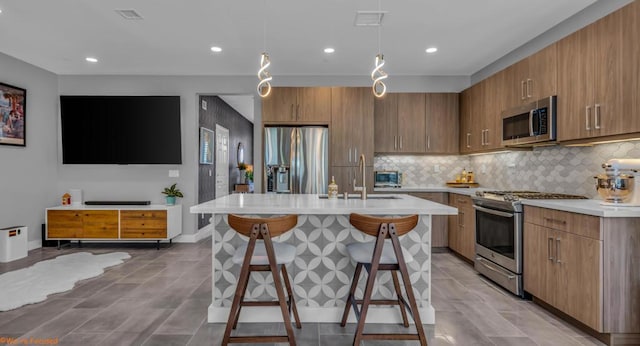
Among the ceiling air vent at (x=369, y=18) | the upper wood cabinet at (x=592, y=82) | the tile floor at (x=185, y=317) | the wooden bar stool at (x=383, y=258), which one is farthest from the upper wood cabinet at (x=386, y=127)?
the wooden bar stool at (x=383, y=258)

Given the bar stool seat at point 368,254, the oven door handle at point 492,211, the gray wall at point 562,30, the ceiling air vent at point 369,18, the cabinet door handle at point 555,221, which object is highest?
the ceiling air vent at point 369,18

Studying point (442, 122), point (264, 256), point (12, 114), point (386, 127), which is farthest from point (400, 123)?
point (12, 114)

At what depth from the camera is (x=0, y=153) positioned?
14.2 feet

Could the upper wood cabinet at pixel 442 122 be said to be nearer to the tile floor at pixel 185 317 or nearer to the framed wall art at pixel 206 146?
the tile floor at pixel 185 317

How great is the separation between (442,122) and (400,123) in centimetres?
64

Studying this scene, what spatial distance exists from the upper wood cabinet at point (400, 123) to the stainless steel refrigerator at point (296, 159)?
94 cm

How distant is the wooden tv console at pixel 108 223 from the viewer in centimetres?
485

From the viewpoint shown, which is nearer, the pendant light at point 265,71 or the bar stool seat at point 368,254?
the bar stool seat at point 368,254

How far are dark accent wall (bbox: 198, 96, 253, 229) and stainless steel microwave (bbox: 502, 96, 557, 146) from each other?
176 inches

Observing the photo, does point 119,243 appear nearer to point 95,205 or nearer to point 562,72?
point 95,205

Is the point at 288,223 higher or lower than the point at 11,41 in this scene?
lower

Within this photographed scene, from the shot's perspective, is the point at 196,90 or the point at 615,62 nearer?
the point at 615,62

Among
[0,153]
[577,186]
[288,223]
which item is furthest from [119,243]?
[577,186]

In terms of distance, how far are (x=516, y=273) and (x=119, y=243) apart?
5.42 meters
